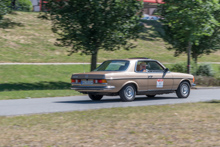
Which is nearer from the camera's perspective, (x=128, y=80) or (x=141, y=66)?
(x=128, y=80)

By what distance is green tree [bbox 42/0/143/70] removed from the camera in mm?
20578

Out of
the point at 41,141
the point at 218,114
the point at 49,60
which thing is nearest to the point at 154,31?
the point at 49,60

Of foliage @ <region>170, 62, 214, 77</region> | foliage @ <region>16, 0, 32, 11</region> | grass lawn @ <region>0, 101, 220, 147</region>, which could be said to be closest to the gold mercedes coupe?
grass lawn @ <region>0, 101, 220, 147</region>

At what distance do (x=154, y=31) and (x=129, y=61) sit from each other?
130 feet

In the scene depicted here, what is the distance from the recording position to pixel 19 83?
73.2 ft

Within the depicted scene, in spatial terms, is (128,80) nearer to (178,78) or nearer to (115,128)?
(178,78)

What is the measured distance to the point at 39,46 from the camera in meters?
36.3

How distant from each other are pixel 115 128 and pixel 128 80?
5676 mm

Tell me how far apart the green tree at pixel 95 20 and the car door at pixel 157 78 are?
261 inches

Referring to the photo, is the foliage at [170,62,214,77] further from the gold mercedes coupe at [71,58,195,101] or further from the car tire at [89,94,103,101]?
the car tire at [89,94,103,101]

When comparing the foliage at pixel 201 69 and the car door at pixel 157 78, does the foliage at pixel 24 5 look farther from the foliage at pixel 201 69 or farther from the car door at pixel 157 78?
the car door at pixel 157 78

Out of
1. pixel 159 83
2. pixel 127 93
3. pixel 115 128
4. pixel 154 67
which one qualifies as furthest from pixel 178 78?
pixel 115 128

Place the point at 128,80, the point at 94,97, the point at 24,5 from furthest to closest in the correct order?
the point at 24,5, the point at 94,97, the point at 128,80

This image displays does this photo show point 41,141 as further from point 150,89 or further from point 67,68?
point 67,68
